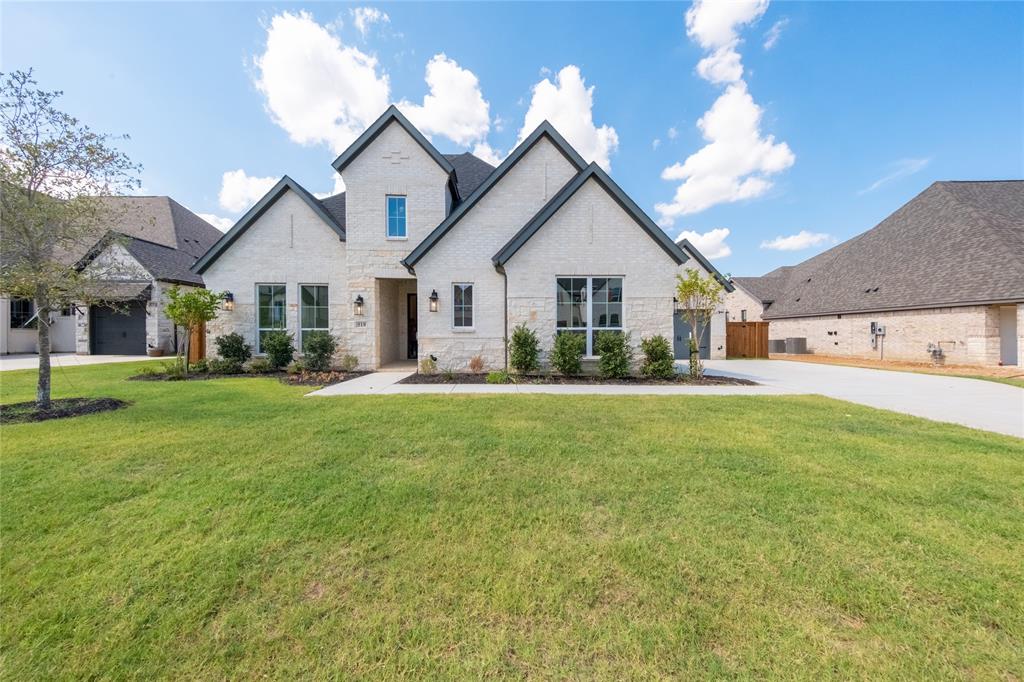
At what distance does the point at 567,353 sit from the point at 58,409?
34.0 feet

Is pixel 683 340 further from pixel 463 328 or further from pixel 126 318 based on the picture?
pixel 126 318

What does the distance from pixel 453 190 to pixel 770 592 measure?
13.8 meters

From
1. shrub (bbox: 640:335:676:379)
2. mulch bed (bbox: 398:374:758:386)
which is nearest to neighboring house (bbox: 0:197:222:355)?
mulch bed (bbox: 398:374:758:386)

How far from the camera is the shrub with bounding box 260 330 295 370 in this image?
39.2ft

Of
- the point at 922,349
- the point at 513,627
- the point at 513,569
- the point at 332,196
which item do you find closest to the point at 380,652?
the point at 513,627

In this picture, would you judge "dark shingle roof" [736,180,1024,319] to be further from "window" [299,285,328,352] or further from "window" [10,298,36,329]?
"window" [10,298,36,329]

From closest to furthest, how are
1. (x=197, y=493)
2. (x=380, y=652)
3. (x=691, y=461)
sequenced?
(x=380, y=652), (x=197, y=493), (x=691, y=461)

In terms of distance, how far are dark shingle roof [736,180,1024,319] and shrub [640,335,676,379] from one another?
15592mm

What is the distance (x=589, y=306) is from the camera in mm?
10883

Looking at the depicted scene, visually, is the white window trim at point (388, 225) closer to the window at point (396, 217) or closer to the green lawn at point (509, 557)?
the window at point (396, 217)

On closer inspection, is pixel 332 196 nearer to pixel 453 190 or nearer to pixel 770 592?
pixel 453 190

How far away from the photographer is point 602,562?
2.61 meters

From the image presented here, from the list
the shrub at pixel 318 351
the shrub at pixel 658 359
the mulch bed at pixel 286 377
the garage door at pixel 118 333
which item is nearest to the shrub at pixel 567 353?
A: the shrub at pixel 658 359

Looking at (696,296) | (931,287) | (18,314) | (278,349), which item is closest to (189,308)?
(278,349)
